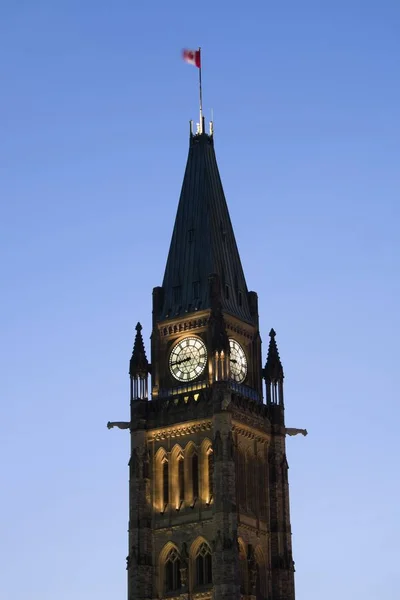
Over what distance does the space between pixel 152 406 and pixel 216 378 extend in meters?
6.67

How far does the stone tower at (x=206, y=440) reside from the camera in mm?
130750

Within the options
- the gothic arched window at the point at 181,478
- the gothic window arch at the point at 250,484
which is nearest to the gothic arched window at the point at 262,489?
the gothic window arch at the point at 250,484

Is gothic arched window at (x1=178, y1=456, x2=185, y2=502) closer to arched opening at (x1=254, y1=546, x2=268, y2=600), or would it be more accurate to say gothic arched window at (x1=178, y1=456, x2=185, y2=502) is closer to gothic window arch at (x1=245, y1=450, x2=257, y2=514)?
gothic window arch at (x1=245, y1=450, x2=257, y2=514)

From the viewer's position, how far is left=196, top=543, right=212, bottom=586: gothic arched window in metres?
130

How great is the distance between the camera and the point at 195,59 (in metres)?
147

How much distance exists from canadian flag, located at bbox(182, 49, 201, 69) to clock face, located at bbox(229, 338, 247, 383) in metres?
25.2

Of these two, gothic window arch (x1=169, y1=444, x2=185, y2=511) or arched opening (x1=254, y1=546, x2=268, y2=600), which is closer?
arched opening (x1=254, y1=546, x2=268, y2=600)

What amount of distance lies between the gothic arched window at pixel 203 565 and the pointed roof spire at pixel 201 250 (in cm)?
1991

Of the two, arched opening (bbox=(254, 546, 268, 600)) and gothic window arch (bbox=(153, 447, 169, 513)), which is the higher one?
gothic window arch (bbox=(153, 447, 169, 513))

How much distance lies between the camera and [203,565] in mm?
130625

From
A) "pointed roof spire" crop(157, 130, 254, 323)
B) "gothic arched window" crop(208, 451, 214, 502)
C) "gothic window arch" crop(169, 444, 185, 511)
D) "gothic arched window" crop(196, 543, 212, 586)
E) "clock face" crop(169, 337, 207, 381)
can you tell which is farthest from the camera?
"pointed roof spire" crop(157, 130, 254, 323)

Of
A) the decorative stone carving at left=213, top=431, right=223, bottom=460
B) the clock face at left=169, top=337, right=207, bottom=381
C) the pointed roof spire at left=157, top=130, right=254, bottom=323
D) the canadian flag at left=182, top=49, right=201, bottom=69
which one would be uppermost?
the canadian flag at left=182, top=49, right=201, bottom=69

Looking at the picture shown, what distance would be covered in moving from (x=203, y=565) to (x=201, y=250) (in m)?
26.8

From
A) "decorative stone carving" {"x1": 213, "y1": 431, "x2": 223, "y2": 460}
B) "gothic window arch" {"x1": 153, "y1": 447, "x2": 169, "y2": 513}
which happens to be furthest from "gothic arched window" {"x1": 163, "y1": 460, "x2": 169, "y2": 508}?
"decorative stone carving" {"x1": 213, "y1": 431, "x2": 223, "y2": 460}
